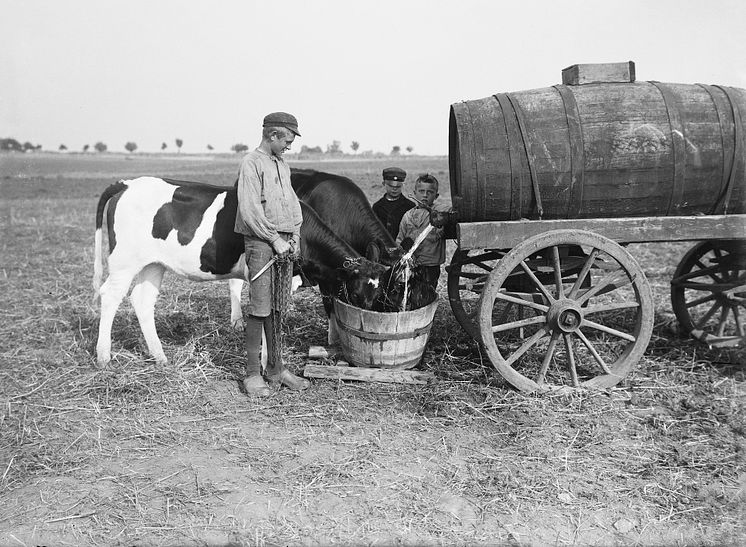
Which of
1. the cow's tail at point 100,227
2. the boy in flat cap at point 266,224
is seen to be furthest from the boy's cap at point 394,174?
the cow's tail at point 100,227

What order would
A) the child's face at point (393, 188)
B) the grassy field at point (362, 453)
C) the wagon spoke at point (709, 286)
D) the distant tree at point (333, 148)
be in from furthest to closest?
the distant tree at point (333, 148), the child's face at point (393, 188), the wagon spoke at point (709, 286), the grassy field at point (362, 453)

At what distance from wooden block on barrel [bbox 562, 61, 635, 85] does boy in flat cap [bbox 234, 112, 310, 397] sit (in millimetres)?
2262

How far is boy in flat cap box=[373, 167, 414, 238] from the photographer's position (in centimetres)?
671

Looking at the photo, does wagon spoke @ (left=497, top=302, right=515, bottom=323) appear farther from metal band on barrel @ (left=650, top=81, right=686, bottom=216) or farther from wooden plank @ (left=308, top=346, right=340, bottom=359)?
metal band on barrel @ (left=650, top=81, right=686, bottom=216)

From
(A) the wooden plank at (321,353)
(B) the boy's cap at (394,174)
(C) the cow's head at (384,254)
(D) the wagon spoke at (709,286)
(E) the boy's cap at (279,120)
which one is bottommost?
(A) the wooden plank at (321,353)

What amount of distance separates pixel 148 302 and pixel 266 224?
186 centimetres

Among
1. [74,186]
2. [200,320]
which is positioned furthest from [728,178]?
[74,186]

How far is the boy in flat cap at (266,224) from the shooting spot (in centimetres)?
443

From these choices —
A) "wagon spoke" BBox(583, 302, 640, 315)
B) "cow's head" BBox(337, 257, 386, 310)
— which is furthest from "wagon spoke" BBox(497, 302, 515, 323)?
"cow's head" BBox(337, 257, 386, 310)

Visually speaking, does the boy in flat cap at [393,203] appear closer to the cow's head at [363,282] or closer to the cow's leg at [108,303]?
the cow's head at [363,282]

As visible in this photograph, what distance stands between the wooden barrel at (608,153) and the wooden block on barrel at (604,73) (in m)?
0.08

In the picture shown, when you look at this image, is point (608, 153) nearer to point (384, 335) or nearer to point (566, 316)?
point (566, 316)

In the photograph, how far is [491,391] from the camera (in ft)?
14.8

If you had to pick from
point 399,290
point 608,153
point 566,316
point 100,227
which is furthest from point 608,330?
point 100,227
